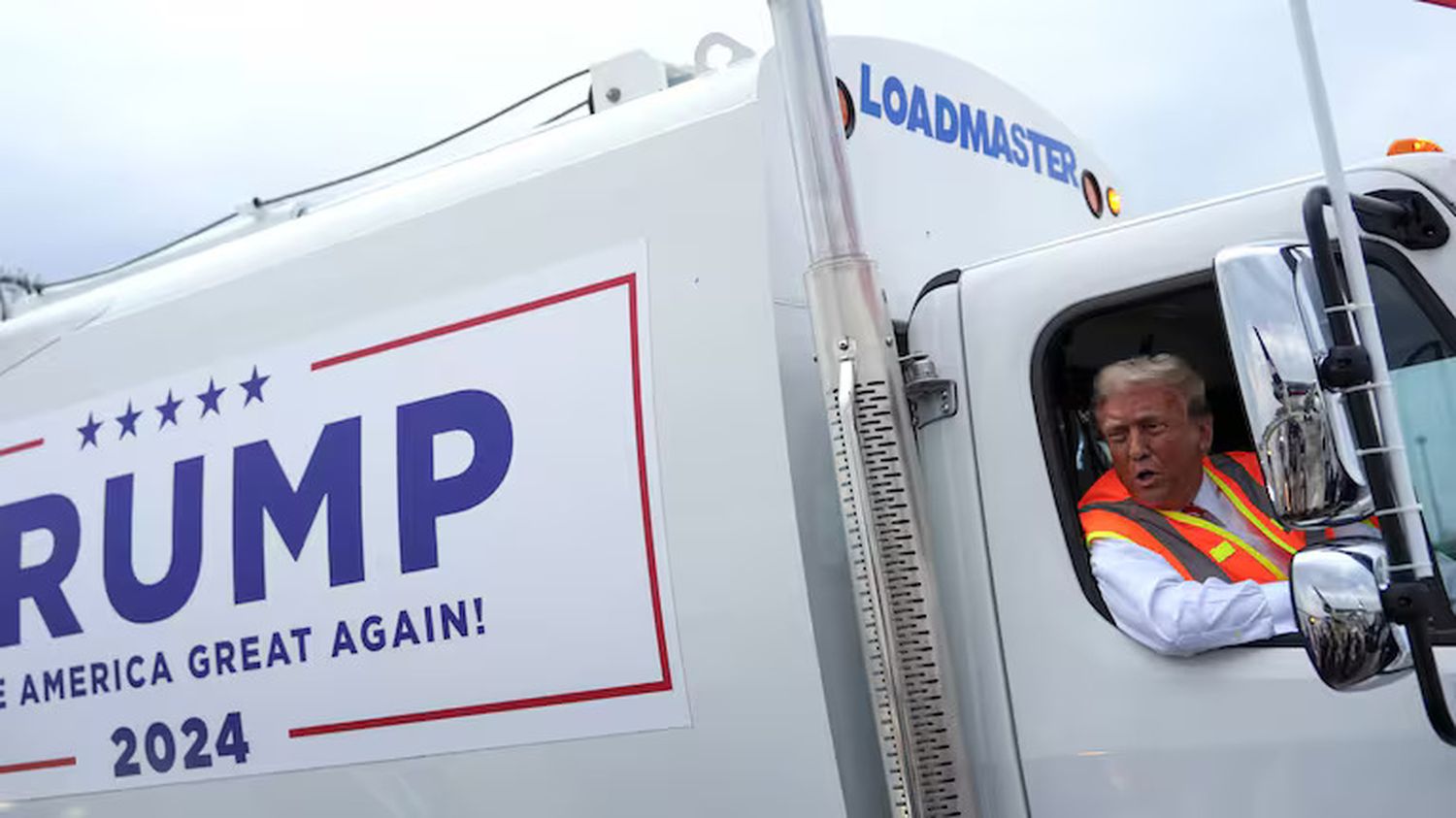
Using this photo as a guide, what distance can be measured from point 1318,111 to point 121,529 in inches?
120

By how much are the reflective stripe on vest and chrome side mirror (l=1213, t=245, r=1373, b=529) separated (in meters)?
0.62

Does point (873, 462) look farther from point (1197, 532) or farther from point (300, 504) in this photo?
point (300, 504)

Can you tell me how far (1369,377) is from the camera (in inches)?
87.2

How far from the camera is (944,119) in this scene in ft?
12.5

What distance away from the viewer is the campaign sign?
3141mm

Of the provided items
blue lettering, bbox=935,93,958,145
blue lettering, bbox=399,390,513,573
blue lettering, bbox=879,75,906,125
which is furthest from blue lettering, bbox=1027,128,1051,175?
blue lettering, bbox=399,390,513,573

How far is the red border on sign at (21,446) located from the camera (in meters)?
4.32

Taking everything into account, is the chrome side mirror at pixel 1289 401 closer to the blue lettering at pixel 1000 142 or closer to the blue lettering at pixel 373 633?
the blue lettering at pixel 1000 142

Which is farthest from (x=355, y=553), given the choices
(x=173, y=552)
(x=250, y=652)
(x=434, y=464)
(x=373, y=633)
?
(x=173, y=552)

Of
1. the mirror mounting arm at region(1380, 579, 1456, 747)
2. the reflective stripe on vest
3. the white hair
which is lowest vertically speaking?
the mirror mounting arm at region(1380, 579, 1456, 747)

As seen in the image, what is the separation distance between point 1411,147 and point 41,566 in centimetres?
354

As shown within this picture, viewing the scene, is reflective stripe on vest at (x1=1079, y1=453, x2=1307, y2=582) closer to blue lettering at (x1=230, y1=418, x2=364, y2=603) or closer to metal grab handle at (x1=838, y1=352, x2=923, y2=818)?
metal grab handle at (x1=838, y1=352, x2=923, y2=818)

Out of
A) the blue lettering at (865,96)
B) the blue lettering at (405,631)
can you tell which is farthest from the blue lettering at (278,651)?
the blue lettering at (865,96)

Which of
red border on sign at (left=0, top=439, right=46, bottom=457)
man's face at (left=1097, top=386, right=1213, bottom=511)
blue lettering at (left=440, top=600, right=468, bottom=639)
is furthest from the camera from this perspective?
red border on sign at (left=0, top=439, right=46, bottom=457)
